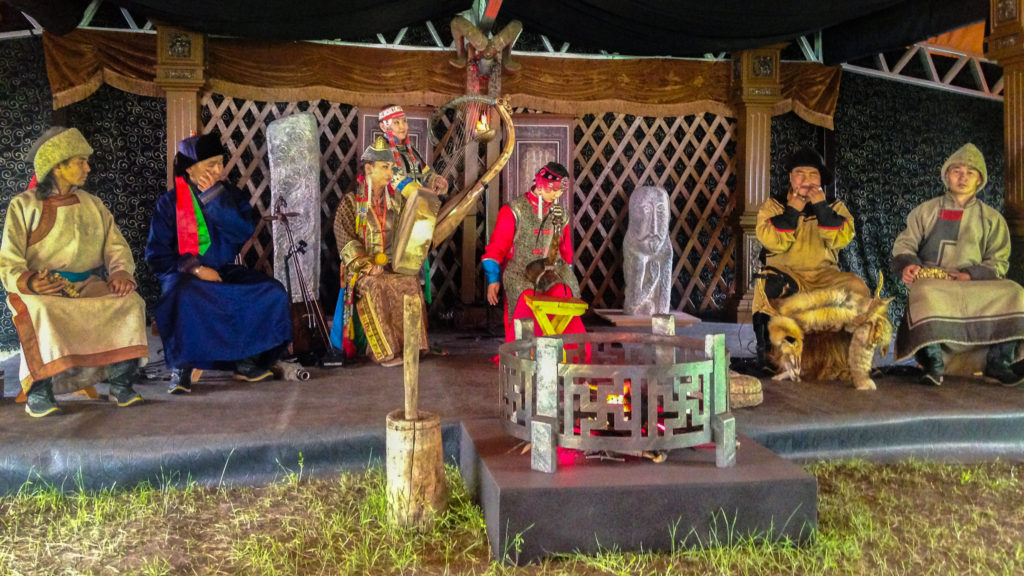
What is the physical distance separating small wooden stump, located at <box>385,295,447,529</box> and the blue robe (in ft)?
4.51

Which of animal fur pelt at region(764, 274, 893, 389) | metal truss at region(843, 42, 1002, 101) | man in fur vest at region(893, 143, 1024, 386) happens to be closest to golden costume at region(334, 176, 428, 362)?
animal fur pelt at region(764, 274, 893, 389)

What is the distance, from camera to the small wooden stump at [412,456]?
1.69 metres

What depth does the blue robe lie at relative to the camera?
2.76m

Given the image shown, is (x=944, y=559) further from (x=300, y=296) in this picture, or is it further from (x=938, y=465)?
(x=300, y=296)

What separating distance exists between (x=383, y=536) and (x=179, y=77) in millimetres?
3370

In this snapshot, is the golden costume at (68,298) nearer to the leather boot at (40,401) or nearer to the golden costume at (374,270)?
the leather boot at (40,401)

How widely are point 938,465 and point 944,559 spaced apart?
78 cm

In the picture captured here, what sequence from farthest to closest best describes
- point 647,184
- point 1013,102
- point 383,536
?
point 647,184 < point 1013,102 < point 383,536

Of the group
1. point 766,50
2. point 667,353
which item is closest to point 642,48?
point 766,50

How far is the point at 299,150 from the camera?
3.82 meters

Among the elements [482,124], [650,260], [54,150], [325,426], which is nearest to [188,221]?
[54,150]

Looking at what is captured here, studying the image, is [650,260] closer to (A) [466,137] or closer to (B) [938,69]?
(A) [466,137]

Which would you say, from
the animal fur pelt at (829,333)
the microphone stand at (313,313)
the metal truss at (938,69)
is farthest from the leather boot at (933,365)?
the metal truss at (938,69)

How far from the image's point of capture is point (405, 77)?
15.1 feet
